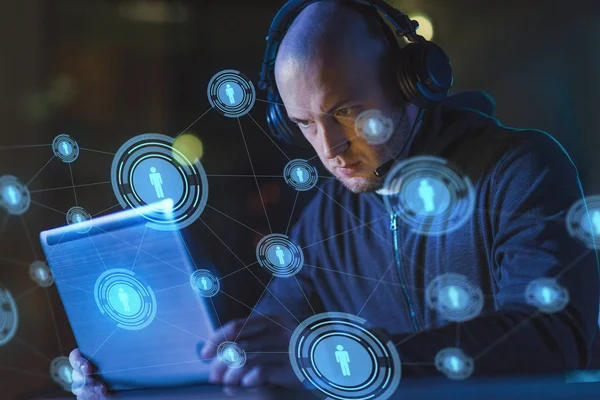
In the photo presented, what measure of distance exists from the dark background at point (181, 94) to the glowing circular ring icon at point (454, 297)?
0.22 meters

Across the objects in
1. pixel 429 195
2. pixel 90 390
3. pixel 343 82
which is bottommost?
pixel 90 390

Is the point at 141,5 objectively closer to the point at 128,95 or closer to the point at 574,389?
the point at 128,95

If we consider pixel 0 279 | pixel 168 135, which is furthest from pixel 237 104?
pixel 0 279

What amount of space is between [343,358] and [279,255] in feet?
0.66

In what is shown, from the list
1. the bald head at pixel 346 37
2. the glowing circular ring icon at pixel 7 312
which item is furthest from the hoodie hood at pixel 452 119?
the glowing circular ring icon at pixel 7 312

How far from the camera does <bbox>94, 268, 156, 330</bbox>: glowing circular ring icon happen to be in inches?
40.0

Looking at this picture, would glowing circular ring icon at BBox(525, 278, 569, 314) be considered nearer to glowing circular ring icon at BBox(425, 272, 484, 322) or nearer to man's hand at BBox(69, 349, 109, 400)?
glowing circular ring icon at BBox(425, 272, 484, 322)

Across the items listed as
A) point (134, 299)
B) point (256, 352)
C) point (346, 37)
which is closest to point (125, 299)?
point (134, 299)

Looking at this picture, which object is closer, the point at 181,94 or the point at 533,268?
the point at 533,268

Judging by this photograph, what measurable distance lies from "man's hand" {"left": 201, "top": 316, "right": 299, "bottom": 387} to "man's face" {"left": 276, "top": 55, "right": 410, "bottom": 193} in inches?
11.3

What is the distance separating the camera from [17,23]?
1.14 metres

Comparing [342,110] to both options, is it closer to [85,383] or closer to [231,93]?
[231,93]

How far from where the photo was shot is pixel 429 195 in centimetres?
86

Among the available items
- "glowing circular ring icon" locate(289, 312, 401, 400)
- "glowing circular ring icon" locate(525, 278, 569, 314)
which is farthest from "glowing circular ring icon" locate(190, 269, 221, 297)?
"glowing circular ring icon" locate(525, 278, 569, 314)
